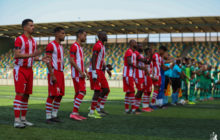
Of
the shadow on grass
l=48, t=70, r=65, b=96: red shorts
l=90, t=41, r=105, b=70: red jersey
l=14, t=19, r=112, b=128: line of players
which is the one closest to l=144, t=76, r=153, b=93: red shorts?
l=14, t=19, r=112, b=128: line of players

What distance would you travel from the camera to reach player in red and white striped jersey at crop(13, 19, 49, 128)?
18.2ft

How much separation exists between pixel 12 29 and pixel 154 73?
101 feet

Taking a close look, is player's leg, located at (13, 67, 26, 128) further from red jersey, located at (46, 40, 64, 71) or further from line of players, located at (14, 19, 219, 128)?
red jersey, located at (46, 40, 64, 71)

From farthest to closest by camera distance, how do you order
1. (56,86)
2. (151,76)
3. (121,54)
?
(121,54) < (151,76) < (56,86)

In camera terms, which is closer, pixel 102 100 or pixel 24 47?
pixel 24 47

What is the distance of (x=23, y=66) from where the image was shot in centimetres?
572

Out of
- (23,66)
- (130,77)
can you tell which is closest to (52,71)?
(23,66)

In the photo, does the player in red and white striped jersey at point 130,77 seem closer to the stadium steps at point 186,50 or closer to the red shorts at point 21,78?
the red shorts at point 21,78

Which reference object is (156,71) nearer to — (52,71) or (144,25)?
(52,71)

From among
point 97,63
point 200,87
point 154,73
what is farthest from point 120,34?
point 97,63

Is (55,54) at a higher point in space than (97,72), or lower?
higher

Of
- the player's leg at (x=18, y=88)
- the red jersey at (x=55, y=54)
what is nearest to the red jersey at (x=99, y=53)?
the red jersey at (x=55, y=54)

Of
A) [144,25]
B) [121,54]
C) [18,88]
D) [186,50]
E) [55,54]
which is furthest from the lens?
[121,54]

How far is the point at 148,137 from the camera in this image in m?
5.12
